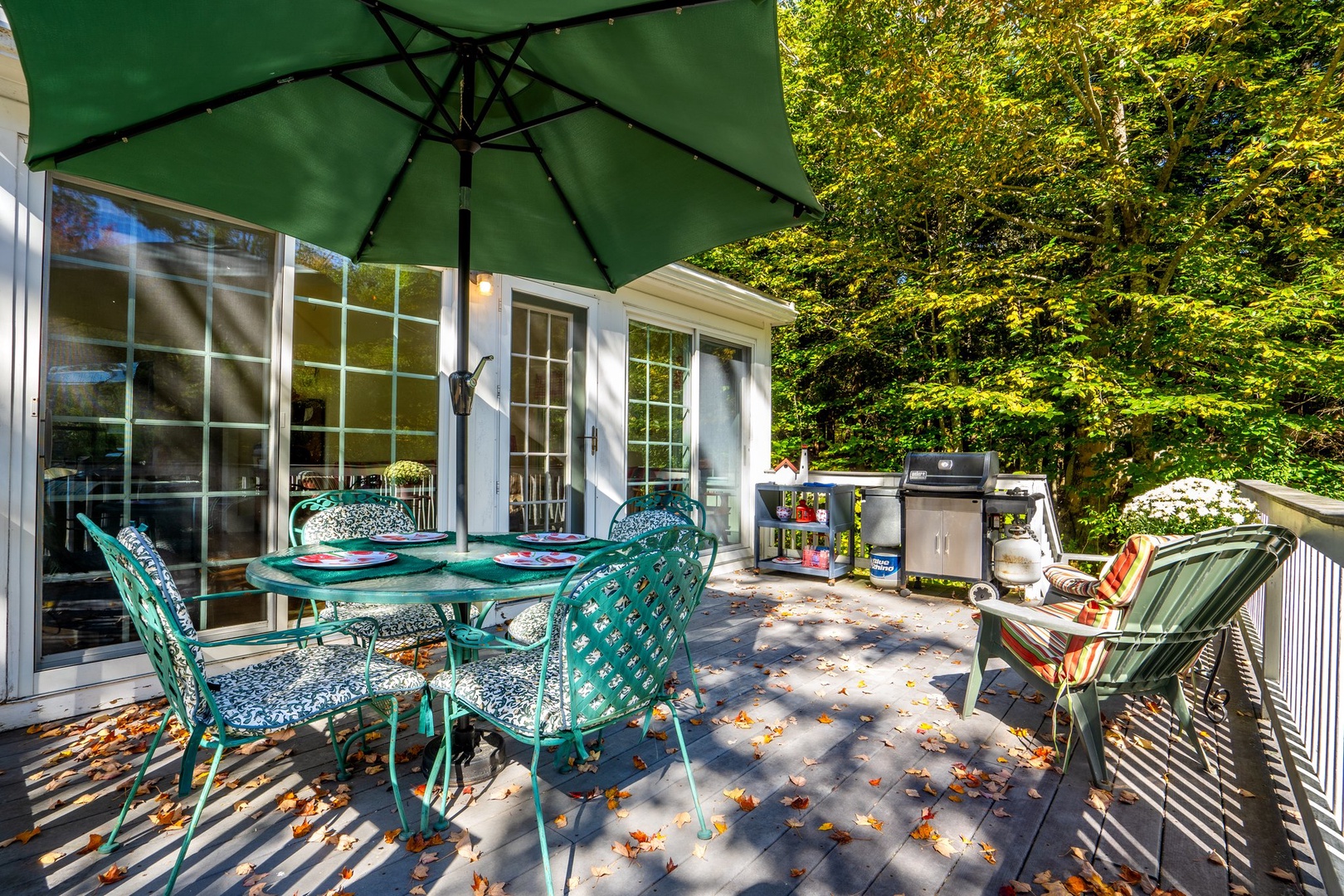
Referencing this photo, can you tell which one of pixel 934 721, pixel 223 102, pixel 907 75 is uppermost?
pixel 907 75

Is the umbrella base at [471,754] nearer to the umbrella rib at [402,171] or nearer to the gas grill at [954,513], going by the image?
the umbrella rib at [402,171]

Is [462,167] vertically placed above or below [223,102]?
below

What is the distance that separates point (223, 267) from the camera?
307cm

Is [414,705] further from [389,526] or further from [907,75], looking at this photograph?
[907,75]

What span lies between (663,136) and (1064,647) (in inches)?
92.1

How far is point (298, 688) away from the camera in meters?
1.82

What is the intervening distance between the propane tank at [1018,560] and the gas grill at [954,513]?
0.11 metres

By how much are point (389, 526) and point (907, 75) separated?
5.92m

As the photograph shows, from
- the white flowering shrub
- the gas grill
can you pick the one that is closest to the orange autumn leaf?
the gas grill

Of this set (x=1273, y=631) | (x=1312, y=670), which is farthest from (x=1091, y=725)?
(x=1273, y=631)

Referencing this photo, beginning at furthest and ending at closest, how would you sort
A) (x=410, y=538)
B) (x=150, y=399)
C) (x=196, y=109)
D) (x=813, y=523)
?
(x=813, y=523) → (x=150, y=399) → (x=410, y=538) → (x=196, y=109)

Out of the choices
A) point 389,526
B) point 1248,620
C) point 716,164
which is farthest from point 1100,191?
point 389,526

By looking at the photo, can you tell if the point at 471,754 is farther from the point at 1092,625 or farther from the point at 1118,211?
the point at 1118,211

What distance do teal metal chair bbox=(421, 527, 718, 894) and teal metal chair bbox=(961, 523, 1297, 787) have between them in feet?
4.44
